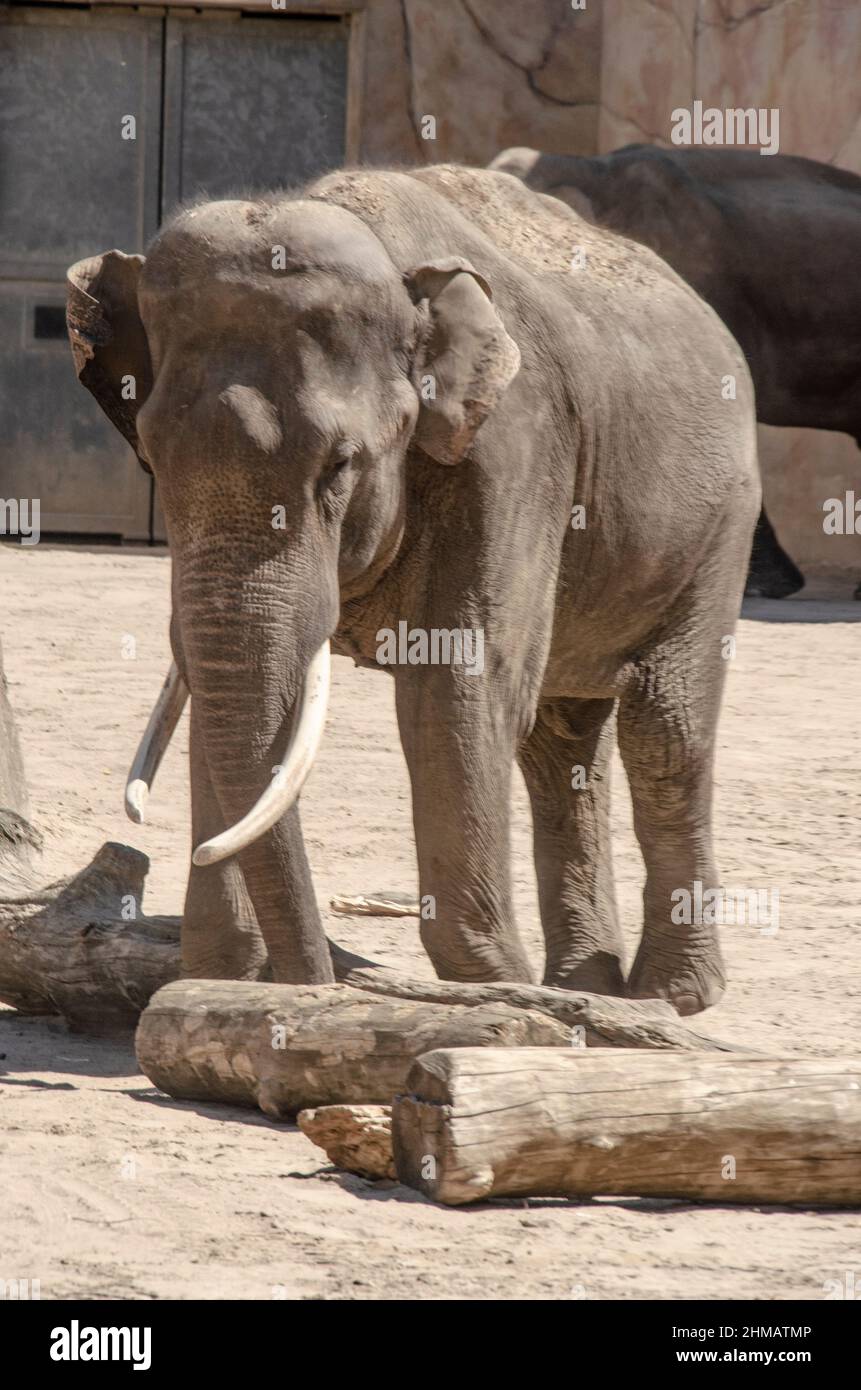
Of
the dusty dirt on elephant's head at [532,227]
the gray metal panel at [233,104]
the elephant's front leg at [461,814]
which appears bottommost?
the elephant's front leg at [461,814]

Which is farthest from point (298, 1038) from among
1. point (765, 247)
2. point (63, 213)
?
point (63, 213)

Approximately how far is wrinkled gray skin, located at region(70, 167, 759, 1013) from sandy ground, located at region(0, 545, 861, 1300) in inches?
18.8

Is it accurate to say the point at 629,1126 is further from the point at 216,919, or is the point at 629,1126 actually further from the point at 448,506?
the point at 448,506

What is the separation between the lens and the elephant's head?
13.5 feet

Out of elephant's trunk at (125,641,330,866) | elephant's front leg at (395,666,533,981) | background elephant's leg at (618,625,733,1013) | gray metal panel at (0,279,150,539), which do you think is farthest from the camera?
gray metal panel at (0,279,150,539)

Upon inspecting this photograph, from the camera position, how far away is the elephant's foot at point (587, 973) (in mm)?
5574

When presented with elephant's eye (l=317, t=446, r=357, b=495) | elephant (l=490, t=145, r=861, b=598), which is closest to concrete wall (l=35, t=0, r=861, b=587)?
elephant (l=490, t=145, r=861, b=598)

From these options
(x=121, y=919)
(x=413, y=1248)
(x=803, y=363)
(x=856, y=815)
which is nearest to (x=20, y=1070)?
(x=121, y=919)

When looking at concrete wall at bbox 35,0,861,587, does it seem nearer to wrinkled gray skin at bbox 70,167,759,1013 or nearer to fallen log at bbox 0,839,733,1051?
wrinkled gray skin at bbox 70,167,759,1013

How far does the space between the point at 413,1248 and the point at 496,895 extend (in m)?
1.43

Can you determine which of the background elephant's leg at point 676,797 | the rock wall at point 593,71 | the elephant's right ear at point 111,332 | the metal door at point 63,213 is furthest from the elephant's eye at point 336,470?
the rock wall at point 593,71

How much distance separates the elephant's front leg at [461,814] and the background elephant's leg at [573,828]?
1041mm

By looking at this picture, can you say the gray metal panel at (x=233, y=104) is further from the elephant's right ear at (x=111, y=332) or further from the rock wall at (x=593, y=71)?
the elephant's right ear at (x=111, y=332)

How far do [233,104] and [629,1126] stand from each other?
9986 mm
